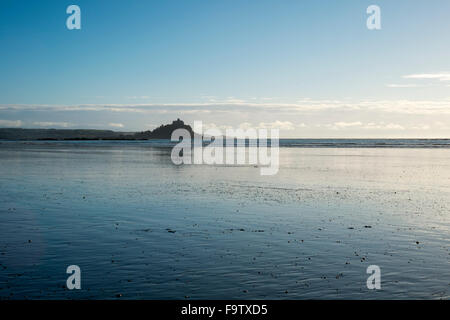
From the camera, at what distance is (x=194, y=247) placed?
17.9m

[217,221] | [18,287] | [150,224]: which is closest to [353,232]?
[217,221]

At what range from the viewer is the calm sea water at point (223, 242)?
13398 mm

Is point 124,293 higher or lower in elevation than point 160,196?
lower

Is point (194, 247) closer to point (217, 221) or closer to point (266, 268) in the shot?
point (266, 268)

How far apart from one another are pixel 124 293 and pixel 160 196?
64.6 feet

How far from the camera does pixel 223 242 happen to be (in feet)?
61.8

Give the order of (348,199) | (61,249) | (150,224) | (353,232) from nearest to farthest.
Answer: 1. (61,249)
2. (353,232)
3. (150,224)
4. (348,199)

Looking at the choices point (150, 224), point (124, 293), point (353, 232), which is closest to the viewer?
point (124, 293)

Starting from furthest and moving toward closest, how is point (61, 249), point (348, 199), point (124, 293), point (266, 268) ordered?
point (348, 199) → point (61, 249) → point (266, 268) → point (124, 293)

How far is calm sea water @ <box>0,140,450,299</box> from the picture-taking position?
13.4 m
